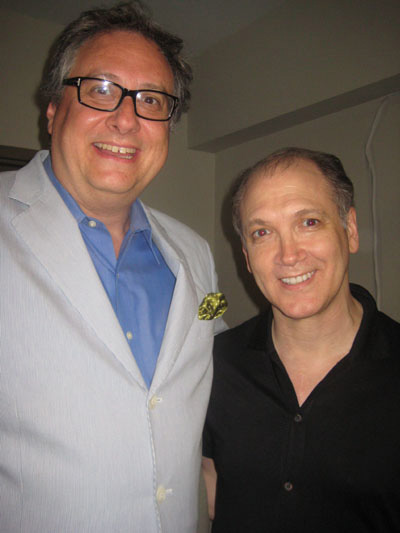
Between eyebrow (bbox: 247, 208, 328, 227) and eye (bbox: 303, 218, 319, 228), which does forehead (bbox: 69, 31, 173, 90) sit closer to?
eyebrow (bbox: 247, 208, 328, 227)

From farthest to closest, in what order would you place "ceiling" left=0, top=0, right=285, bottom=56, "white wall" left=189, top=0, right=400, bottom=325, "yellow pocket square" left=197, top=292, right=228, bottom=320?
"ceiling" left=0, top=0, right=285, bottom=56
"white wall" left=189, top=0, right=400, bottom=325
"yellow pocket square" left=197, top=292, right=228, bottom=320

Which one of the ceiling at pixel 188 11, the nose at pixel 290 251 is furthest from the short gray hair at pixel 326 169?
the ceiling at pixel 188 11

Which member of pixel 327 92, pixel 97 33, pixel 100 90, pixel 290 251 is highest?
pixel 327 92

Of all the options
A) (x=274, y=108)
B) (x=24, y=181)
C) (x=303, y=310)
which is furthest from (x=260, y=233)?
(x=274, y=108)

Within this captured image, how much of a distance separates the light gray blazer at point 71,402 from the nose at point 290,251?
0.52m

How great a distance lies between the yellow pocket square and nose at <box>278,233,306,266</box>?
0.34 meters

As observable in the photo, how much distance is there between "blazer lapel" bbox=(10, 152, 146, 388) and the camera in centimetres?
117

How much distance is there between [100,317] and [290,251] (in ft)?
2.43

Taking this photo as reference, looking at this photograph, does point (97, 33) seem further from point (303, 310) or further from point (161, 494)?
point (161, 494)

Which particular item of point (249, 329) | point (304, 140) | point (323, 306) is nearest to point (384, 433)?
point (323, 306)

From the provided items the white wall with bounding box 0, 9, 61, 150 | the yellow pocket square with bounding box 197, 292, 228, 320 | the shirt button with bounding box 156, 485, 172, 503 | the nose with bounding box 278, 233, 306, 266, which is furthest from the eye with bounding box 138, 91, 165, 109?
the white wall with bounding box 0, 9, 61, 150

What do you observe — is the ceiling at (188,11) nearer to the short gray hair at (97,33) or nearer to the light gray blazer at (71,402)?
the short gray hair at (97,33)

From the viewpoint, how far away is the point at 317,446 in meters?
1.26

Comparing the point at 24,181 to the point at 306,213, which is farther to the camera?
the point at 306,213
